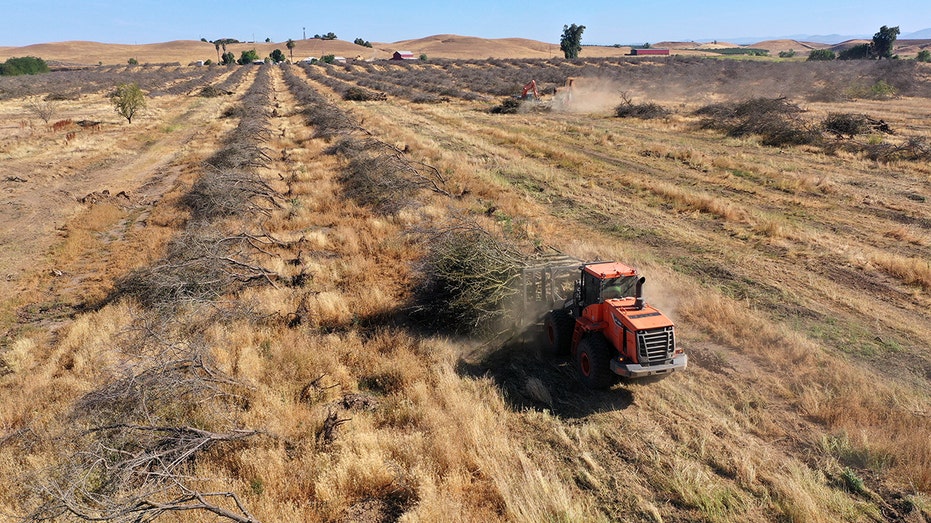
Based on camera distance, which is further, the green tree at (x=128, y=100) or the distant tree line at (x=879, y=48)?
the distant tree line at (x=879, y=48)

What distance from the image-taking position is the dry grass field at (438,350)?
5.46 metres

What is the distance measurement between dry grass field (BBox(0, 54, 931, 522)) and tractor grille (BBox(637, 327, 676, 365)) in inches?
36.8

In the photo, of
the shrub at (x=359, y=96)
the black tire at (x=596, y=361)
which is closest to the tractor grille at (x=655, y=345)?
the black tire at (x=596, y=361)

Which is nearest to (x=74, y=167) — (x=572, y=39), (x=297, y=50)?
(x=572, y=39)

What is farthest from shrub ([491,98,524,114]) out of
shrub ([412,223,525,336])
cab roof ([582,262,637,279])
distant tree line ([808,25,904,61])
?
distant tree line ([808,25,904,61])

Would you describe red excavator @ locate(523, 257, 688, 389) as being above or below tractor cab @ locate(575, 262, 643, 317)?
below

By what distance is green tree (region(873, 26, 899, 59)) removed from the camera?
75750mm

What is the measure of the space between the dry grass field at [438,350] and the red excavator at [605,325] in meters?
0.56

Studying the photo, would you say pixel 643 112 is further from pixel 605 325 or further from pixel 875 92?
pixel 605 325

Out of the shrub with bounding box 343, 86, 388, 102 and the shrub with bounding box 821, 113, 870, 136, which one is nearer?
the shrub with bounding box 821, 113, 870, 136

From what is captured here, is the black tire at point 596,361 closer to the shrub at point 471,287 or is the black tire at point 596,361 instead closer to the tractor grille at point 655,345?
the tractor grille at point 655,345

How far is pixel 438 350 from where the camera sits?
850 centimetres

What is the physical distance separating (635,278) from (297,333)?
5766 millimetres

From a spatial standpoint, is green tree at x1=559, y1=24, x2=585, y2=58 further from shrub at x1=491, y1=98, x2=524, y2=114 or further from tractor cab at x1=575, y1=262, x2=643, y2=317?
tractor cab at x1=575, y1=262, x2=643, y2=317
